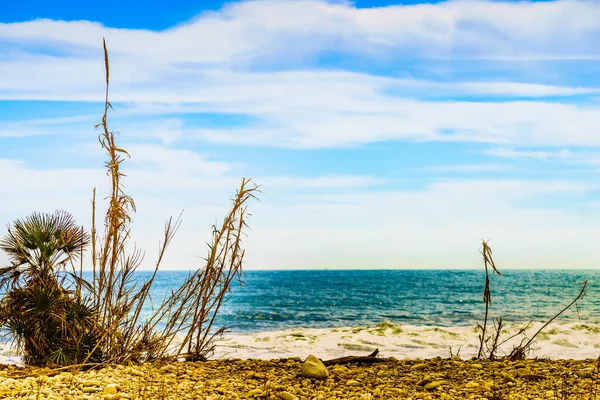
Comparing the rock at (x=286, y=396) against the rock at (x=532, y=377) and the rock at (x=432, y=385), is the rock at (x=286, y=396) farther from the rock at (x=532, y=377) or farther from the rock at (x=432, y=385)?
the rock at (x=532, y=377)

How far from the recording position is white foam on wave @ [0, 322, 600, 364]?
1142 cm

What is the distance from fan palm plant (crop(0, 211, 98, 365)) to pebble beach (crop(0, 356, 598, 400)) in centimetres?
32

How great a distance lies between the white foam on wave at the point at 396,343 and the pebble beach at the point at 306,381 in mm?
4185

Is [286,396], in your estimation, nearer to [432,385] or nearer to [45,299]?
[432,385]

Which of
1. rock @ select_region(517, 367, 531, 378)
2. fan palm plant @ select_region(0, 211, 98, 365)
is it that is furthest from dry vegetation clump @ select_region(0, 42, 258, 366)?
rock @ select_region(517, 367, 531, 378)

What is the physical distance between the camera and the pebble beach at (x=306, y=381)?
532cm

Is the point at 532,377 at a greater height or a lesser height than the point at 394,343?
greater

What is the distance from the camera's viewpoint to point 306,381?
5.86 meters

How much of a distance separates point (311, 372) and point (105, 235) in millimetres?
2870

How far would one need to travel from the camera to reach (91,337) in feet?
21.9

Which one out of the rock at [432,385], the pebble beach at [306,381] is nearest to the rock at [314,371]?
the pebble beach at [306,381]

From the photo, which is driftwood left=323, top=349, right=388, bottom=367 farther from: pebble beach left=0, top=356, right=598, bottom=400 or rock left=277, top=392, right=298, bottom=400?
rock left=277, top=392, right=298, bottom=400

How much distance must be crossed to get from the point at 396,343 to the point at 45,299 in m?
8.56

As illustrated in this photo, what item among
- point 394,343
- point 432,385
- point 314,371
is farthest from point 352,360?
point 394,343
